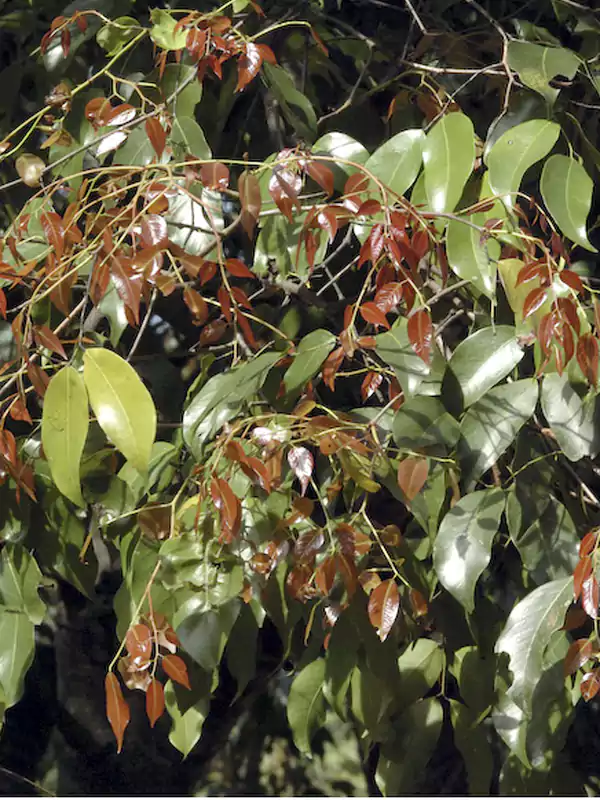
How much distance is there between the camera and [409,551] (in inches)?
43.0

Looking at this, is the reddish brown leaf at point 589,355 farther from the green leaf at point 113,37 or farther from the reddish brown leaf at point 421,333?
the green leaf at point 113,37

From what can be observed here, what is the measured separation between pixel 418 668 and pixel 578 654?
0.25m

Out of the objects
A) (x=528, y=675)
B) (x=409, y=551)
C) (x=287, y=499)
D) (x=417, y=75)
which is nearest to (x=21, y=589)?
(x=287, y=499)

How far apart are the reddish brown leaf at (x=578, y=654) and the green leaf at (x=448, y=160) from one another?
0.46 m

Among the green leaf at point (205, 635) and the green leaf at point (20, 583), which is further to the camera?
the green leaf at point (20, 583)

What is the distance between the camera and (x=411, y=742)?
1150 millimetres

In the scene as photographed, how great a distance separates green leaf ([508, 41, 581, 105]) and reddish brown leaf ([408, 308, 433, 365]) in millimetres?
324

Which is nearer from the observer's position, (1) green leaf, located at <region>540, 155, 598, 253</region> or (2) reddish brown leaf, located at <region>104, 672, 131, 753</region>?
(2) reddish brown leaf, located at <region>104, 672, 131, 753</region>

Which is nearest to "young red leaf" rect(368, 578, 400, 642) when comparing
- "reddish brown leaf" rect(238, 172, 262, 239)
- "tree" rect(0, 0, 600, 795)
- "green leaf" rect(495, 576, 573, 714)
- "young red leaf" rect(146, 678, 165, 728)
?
"tree" rect(0, 0, 600, 795)

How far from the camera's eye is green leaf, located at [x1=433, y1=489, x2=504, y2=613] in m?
0.94

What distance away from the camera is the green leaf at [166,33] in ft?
3.53

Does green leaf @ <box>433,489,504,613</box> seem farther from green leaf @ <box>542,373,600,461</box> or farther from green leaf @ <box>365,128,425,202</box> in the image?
green leaf @ <box>365,128,425,202</box>

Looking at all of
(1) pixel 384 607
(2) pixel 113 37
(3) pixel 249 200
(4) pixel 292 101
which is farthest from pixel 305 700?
(2) pixel 113 37

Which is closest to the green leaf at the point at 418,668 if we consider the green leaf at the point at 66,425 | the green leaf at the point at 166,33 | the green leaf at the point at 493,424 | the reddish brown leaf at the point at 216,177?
the green leaf at the point at 493,424
